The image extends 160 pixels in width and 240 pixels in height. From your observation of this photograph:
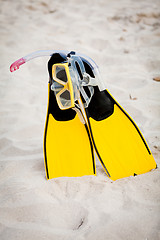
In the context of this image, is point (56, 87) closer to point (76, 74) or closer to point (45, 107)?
point (76, 74)

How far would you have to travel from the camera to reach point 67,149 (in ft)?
3.07

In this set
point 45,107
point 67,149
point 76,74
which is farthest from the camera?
point 45,107

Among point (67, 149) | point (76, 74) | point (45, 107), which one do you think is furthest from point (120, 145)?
point (45, 107)

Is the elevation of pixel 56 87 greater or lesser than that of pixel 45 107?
greater

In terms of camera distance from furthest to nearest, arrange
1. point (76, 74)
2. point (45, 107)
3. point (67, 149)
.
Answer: point (45, 107) < point (67, 149) < point (76, 74)

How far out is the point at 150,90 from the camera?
1.59 m

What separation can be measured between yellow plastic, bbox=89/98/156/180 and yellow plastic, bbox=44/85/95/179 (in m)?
0.07

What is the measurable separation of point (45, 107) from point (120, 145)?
79 centimetres

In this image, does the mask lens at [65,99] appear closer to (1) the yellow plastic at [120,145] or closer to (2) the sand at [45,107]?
(1) the yellow plastic at [120,145]

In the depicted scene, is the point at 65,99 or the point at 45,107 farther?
the point at 45,107

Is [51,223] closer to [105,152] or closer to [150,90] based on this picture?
[105,152]

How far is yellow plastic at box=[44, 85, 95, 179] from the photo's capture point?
3.04 ft

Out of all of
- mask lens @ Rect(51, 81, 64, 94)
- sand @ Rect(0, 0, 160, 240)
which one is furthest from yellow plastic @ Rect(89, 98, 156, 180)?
mask lens @ Rect(51, 81, 64, 94)

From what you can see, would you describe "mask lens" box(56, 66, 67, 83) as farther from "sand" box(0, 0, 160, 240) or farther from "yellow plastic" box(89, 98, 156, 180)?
"sand" box(0, 0, 160, 240)
